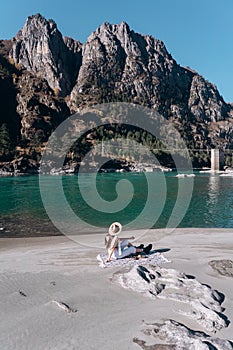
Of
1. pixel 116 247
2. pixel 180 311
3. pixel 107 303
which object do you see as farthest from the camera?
pixel 116 247

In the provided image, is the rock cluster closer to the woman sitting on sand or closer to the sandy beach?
the sandy beach

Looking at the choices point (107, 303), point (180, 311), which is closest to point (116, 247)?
point (107, 303)

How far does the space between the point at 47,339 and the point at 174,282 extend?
14.2 feet

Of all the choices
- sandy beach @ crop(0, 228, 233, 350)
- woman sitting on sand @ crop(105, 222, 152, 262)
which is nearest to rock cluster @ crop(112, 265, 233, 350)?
sandy beach @ crop(0, 228, 233, 350)

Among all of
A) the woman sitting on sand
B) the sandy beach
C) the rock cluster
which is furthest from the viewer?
the woman sitting on sand

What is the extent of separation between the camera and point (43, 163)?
13200 cm

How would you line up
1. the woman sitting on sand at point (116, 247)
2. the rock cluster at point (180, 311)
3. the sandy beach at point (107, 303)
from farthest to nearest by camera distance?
the woman sitting on sand at point (116, 247) < the sandy beach at point (107, 303) < the rock cluster at point (180, 311)

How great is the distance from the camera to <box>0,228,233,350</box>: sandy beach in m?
6.38

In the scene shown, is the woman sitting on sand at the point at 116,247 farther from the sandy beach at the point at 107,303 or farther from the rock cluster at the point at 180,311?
the rock cluster at the point at 180,311

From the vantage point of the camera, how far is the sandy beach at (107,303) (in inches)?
251

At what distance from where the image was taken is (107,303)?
814 centimetres

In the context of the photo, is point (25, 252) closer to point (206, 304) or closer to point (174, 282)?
point (174, 282)

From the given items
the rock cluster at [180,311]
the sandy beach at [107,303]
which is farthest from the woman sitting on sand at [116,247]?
Result: the rock cluster at [180,311]

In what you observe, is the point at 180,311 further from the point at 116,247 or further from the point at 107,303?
the point at 116,247
